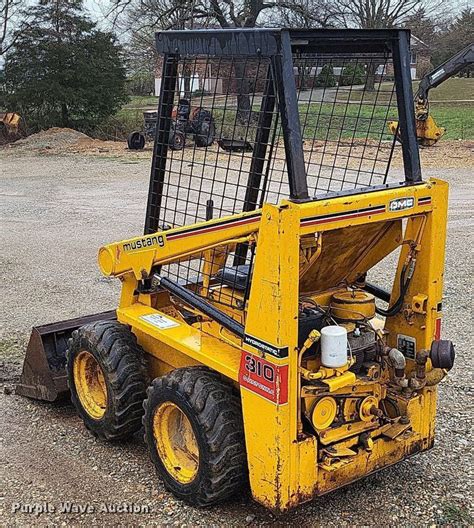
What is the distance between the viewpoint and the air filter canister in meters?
3.88

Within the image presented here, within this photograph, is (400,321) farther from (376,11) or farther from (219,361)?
(376,11)

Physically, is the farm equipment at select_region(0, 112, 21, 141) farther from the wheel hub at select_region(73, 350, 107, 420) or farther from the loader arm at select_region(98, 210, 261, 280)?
the loader arm at select_region(98, 210, 261, 280)

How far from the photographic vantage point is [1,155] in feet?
77.1

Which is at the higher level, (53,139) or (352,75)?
(352,75)

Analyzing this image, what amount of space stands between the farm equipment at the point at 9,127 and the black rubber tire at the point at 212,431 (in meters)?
24.8

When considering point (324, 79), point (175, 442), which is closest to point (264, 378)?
point (175, 442)

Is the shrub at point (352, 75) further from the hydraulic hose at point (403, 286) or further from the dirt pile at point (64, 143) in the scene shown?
the dirt pile at point (64, 143)

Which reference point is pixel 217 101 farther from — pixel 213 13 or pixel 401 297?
pixel 213 13

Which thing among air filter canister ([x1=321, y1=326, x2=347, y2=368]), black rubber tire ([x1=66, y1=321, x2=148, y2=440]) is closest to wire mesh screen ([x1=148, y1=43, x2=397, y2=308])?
black rubber tire ([x1=66, y1=321, x2=148, y2=440])

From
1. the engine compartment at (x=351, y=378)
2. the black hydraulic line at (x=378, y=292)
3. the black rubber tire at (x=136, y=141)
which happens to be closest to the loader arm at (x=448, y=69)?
the black rubber tire at (x=136, y=141)

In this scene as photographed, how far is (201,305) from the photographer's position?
14.4ft

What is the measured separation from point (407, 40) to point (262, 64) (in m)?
0.88

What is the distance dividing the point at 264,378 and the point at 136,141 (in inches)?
815

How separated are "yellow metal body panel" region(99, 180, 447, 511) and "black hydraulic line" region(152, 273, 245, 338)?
105 millimetres
